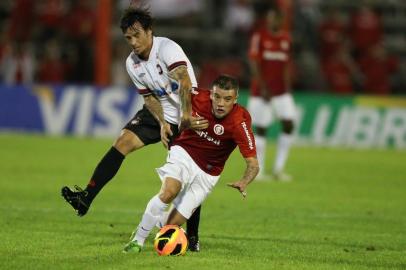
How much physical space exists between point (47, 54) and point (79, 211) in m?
14.5

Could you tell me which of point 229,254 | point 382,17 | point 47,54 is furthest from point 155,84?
point 382,17

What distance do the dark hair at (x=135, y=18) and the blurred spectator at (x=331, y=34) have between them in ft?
53.4

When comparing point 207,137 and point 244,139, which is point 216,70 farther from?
point 244,139

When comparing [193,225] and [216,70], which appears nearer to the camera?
[193,225]

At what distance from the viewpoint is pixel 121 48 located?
76.2 feet

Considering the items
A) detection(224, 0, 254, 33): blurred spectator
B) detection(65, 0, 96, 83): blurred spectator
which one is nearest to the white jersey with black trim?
detection(65, 0, 96, 83): blurred spectator

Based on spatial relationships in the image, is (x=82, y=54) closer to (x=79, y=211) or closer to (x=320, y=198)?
(x=320, y=198)

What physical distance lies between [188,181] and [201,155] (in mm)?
261

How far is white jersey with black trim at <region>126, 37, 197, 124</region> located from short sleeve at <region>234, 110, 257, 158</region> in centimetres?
89

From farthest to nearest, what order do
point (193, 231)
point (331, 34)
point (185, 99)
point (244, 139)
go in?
point (331, 34)
point (193, 231)
point (185, 99)
point (244, 139)

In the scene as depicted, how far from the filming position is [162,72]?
29.9 ft

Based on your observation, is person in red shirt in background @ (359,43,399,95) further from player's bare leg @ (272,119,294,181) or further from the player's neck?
the player's neck

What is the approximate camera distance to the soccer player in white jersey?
865 centimetres

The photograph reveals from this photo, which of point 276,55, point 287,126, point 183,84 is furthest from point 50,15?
point 183,84
